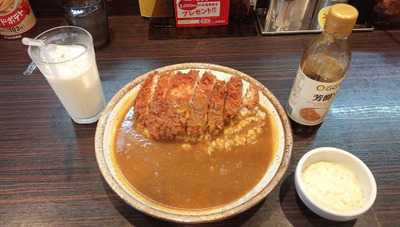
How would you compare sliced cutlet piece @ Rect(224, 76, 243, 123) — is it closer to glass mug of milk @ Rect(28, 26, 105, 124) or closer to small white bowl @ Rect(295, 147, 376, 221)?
small white bowl @ Rect(295, 147, 376, 221)

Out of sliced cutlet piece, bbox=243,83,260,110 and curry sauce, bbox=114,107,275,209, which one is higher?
sliced cutlet piece, bbox=243,83,260,110

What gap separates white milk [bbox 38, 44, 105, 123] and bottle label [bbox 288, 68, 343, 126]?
2.29 feet

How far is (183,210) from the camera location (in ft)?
2.95

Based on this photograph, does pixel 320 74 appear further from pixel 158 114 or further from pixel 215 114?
pixel 158 114

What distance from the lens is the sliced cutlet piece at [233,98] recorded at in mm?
1090

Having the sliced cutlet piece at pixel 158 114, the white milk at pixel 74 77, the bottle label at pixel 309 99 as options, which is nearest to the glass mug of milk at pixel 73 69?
the white milk at pixel 74 77

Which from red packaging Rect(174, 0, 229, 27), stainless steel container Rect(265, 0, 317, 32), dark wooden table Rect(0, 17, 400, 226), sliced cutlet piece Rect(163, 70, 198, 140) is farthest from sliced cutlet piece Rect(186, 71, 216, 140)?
stainless steel container Rect(265, 0, 317, 32)

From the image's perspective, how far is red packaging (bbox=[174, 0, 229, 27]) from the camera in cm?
147

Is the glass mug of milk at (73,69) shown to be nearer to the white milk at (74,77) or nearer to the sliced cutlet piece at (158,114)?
the white milk at (74,77)

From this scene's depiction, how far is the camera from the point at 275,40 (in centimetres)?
157

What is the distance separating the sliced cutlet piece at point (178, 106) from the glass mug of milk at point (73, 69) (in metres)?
0.28

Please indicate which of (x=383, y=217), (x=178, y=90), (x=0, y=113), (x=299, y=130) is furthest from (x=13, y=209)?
(x=383, y=217)

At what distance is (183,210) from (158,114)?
33 cm

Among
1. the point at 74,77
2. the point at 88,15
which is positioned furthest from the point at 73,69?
the point at 88,15
